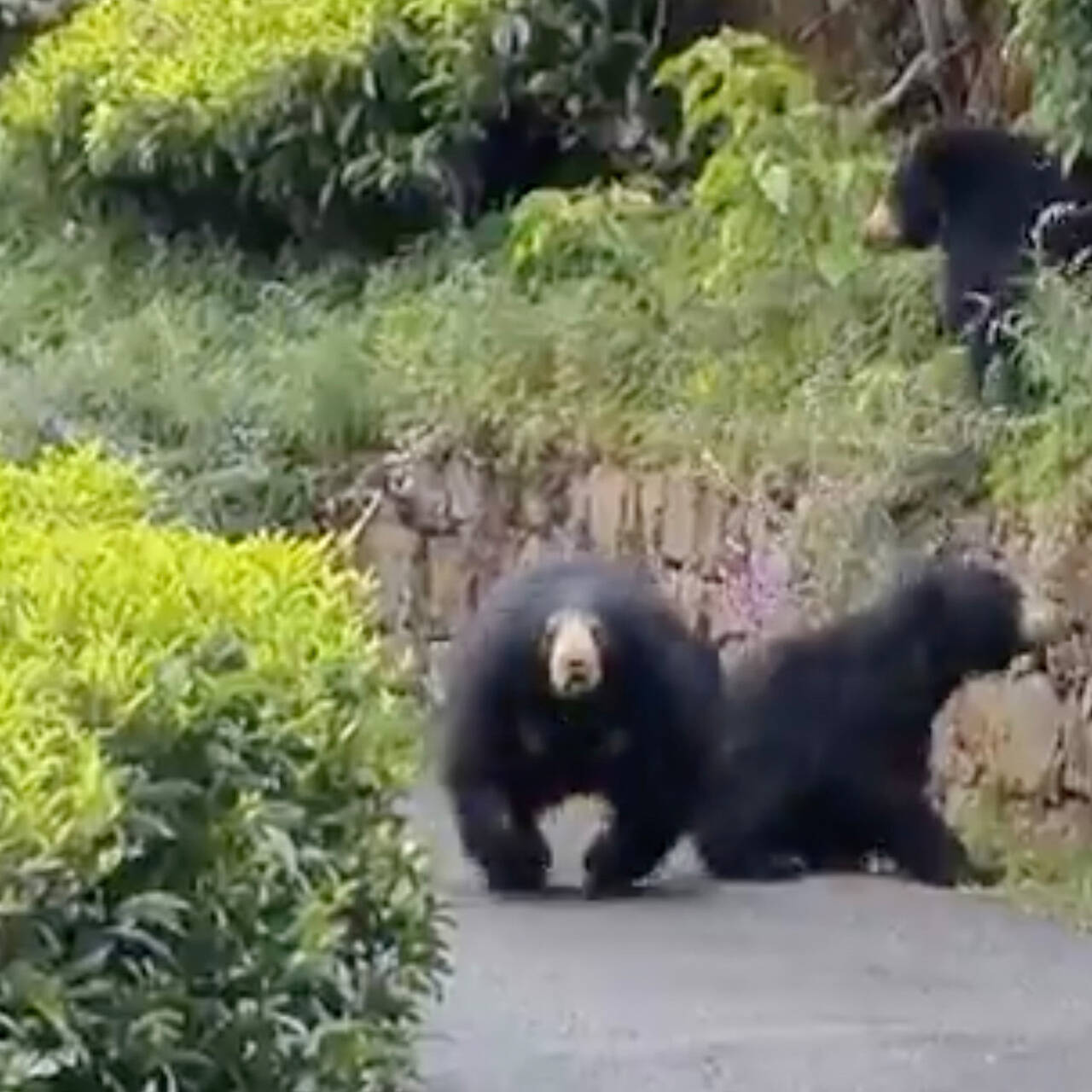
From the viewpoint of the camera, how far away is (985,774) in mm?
10812

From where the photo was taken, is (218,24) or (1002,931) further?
(218,24)

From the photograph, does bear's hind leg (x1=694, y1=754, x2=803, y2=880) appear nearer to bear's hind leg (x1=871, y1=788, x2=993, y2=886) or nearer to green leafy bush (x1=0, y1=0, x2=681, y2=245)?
bear's hind leg (x1=871, y1=788, x2=993, y2=886)

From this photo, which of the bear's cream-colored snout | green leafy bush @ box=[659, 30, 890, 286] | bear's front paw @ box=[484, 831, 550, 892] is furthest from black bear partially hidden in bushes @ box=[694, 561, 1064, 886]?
green leafy bush @ box=[659, 30, 890, 286]

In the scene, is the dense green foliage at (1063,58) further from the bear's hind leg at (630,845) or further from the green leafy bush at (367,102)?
the green leafy bush at (367,102)

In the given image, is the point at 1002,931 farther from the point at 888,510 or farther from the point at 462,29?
the point at 462,29

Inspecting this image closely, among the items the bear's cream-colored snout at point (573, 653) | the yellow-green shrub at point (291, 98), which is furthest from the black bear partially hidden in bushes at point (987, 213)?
the yellow-green shrub at point (291, 98)

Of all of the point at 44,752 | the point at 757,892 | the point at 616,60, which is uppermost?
the point at 616,60

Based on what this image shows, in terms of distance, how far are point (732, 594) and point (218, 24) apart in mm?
4693

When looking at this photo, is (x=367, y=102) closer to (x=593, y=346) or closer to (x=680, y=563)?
(x=593, y=346)

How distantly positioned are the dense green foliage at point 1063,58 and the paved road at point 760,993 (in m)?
1.77

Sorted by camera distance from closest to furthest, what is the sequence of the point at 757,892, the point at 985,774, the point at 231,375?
the point at 757,892 < the point at 985,774 < the point at 231,375

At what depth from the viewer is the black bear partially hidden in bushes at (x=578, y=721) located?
31.5 ft

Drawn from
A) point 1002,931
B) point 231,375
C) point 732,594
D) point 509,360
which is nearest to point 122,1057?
point 1002,931

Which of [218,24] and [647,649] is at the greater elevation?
[218,24]
